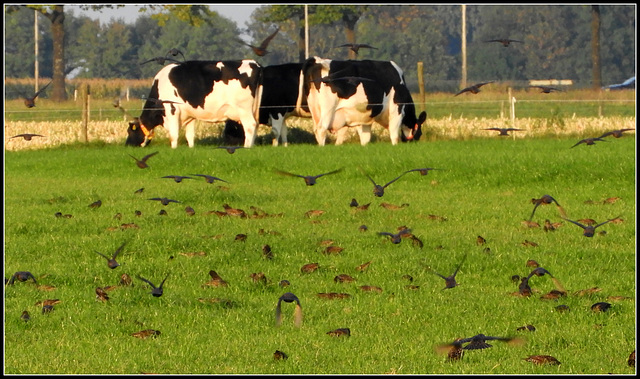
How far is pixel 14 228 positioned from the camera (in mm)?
13070

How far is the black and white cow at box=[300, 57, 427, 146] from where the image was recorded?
27.8 metres

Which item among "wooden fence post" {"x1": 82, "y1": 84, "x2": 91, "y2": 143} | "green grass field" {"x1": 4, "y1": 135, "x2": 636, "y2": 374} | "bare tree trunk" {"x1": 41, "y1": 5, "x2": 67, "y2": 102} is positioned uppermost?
"bare tree trunk" {"x1": 41, "y1": 5, "x2": 67, "y2": 102}

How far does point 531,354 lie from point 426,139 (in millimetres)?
21973

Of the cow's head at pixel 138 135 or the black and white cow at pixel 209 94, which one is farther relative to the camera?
the cow's head at pixel 138 135

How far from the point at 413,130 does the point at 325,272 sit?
1882cm

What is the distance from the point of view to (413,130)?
94.1 feet

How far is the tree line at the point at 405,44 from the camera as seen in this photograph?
3371 inches

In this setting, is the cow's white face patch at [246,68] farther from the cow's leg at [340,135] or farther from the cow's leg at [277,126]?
the cow's leg at [340,135]

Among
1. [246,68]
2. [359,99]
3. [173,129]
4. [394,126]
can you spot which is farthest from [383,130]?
[173,129]

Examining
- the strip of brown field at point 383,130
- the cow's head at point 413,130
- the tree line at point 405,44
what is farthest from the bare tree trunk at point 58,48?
the tree line at point 405,44

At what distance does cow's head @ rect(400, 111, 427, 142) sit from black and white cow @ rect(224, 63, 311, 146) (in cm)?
281

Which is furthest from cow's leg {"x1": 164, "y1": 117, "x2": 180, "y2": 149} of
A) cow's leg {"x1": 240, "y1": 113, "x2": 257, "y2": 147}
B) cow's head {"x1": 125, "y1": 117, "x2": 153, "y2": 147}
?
cow's leg {"x1": 240, "y1": 113, "x2": 257, "y2": 147}

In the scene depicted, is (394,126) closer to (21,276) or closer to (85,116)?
(85,116)

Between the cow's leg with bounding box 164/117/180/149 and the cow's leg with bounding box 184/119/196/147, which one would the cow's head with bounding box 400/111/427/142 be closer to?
the cow's leg with bounding box 184/119/196/147
